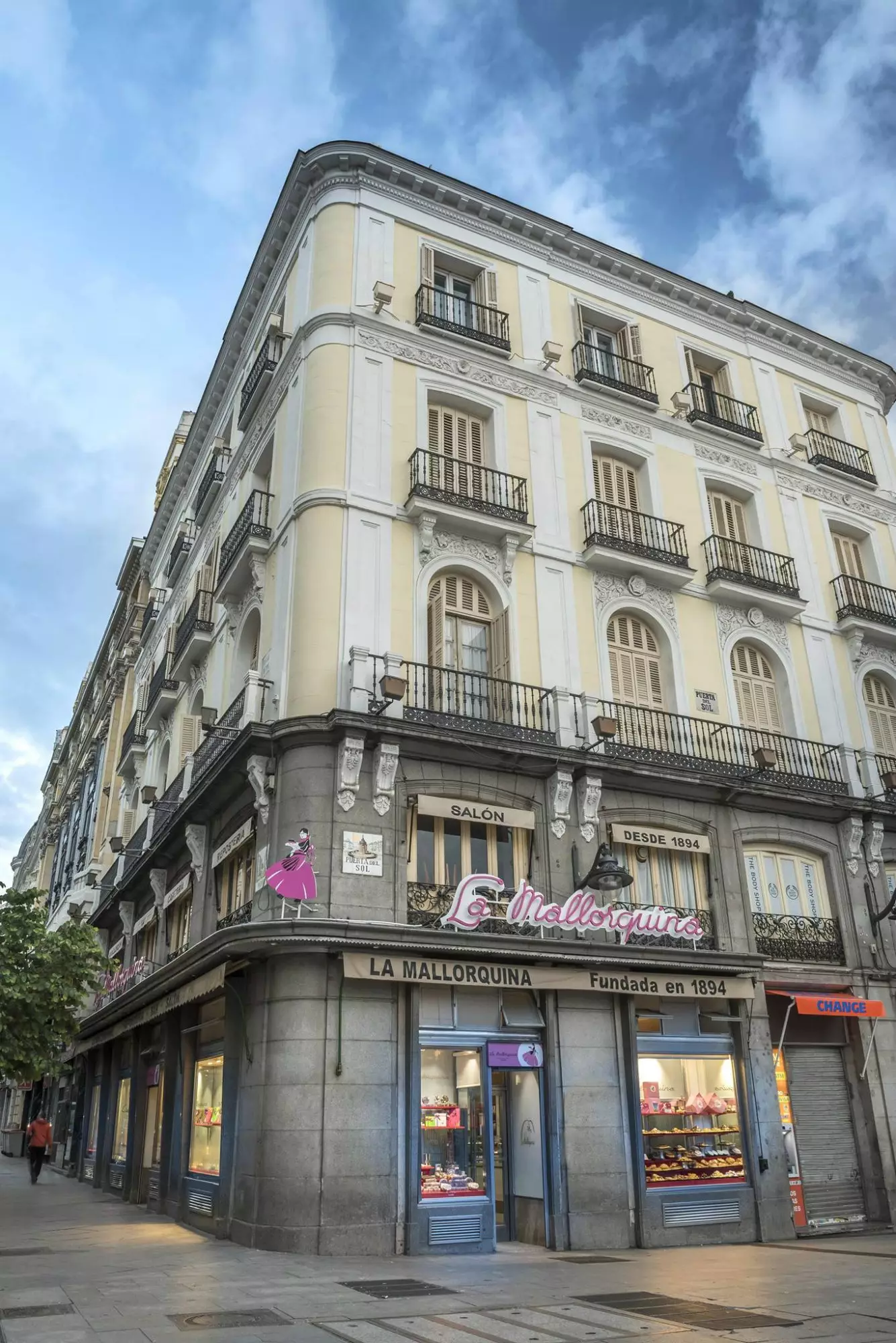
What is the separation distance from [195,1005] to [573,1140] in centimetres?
734

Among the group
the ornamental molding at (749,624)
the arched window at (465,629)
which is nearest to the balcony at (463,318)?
the arched window at (465,629)

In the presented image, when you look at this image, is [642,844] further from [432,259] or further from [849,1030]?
[432,259]

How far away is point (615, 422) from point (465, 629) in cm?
668

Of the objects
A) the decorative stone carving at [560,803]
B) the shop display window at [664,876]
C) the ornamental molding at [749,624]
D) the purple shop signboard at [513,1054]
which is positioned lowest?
the purple shop signboard at [513,1054]

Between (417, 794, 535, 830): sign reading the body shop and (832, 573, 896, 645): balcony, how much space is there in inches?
391

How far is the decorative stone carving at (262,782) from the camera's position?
50.1 feet

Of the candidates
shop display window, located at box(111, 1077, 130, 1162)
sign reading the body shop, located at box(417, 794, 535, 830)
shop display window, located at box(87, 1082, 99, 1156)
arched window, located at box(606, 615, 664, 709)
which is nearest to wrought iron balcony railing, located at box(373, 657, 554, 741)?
sign reading the body shop, located at box(417, 794, 535, 830)

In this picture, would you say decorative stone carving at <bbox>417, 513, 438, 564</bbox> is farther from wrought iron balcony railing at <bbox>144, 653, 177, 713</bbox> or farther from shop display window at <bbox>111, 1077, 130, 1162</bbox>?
shop display window at <bbox>111, 1077, 130, 1162</bbox>

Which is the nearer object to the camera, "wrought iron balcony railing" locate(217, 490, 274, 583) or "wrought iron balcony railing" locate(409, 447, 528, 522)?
"wrought iron balcony railing" locate(409, 447, 528, 522)

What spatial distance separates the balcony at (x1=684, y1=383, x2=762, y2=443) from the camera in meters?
22.5

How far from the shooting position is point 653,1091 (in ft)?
51.4

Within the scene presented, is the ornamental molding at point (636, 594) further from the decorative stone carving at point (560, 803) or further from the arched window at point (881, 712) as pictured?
the arched window at point (881, 712)

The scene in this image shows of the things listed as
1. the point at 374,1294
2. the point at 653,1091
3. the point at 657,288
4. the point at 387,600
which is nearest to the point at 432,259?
the point at 657,288

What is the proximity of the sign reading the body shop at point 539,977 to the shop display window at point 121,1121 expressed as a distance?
1215 cm
